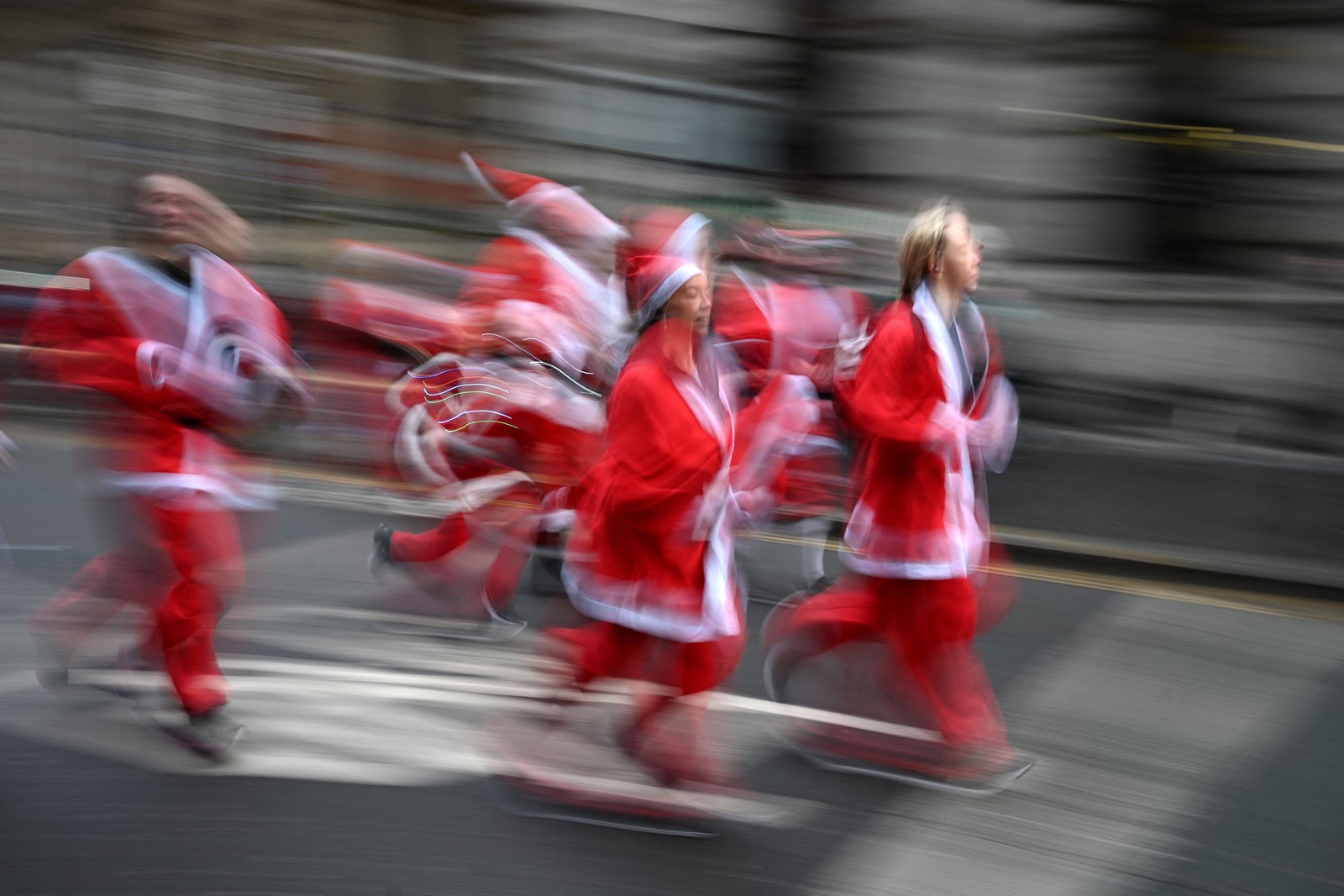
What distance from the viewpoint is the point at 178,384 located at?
163 inches

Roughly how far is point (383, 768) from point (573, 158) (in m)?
7.58

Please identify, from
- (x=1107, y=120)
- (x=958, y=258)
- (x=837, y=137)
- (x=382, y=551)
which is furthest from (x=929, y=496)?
(x=837, y=137)

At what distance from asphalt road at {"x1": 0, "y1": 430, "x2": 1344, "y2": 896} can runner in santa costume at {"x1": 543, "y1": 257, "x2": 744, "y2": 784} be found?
20.6 inches

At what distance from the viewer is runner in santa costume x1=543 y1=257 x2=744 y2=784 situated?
378 cm

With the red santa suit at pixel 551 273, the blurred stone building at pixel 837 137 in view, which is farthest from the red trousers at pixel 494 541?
the blurred stone building at pixel 837 137

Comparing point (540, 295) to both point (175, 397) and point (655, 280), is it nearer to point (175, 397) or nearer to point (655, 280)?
point (175, 397)

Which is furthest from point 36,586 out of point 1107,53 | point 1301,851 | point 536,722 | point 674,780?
point 1107,53

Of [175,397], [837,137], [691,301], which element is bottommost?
[175,397]

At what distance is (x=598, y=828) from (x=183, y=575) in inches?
57.1

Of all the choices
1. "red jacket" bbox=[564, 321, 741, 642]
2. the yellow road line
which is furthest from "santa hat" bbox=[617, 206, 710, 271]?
the yellow road line

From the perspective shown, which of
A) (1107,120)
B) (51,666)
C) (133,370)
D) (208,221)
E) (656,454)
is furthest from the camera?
(1107,120)

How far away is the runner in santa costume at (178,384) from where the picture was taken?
4.16 meters

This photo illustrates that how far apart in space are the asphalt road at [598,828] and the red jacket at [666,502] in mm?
677

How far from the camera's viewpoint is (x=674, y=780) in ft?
13.3
